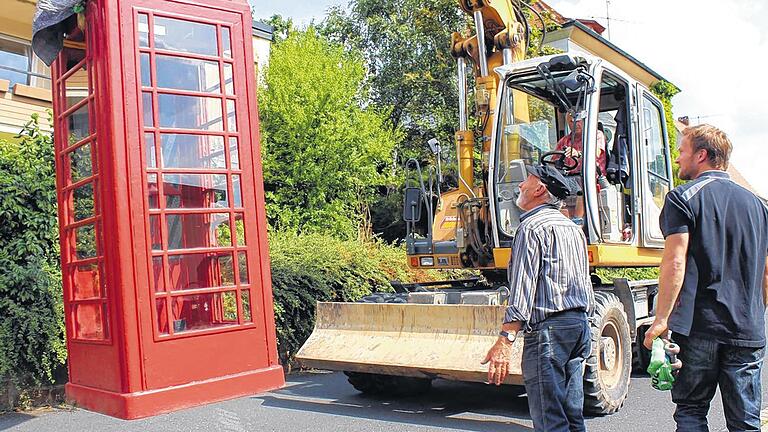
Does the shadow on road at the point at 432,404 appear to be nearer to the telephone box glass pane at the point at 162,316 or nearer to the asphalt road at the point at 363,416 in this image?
the asphalt road at the point at 363,416

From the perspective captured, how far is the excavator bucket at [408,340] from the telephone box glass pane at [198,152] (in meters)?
2.62

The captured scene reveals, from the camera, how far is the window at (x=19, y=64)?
43.5 ft

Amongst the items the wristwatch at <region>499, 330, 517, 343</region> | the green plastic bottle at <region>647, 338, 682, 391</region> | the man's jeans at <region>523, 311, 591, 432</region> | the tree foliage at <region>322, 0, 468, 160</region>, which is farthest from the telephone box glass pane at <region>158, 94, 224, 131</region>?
the tree foliage at <region>322, 0, 468, 160</region>

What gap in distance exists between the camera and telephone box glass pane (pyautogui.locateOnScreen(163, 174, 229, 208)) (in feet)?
14.2

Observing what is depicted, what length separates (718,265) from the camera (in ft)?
12.1

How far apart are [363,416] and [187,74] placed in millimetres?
3610

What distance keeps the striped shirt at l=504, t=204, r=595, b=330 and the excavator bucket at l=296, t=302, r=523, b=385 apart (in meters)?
1.77

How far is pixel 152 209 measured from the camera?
411cm

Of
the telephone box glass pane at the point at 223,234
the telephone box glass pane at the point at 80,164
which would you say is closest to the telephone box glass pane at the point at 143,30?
the telephone box glass pane at the point at 80,164

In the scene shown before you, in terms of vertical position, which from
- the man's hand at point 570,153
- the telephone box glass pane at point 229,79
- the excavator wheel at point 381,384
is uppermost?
the telephone box glass pane at point 229,79

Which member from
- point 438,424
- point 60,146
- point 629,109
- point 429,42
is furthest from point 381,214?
point 60,146

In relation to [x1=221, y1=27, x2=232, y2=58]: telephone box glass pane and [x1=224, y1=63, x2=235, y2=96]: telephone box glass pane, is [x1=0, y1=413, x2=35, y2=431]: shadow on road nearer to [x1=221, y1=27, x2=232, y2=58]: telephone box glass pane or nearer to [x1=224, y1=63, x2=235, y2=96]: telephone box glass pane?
[x1=224, y1=63, x2=235, y2=96]: telephone box glass pane

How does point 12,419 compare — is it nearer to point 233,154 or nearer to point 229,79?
point 233,154

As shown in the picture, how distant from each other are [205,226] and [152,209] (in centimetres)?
46
